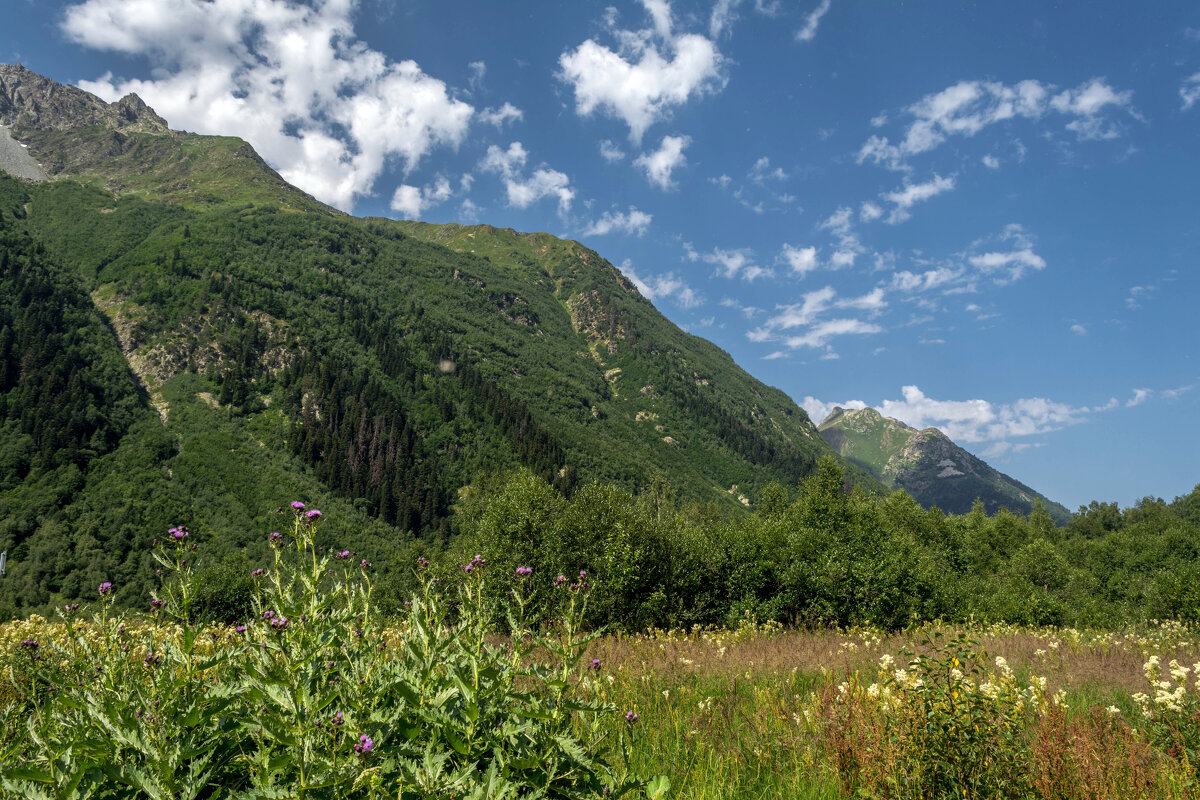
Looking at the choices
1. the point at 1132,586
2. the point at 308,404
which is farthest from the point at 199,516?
the point at 1132,586

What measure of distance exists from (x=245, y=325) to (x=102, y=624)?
184149 millimetres

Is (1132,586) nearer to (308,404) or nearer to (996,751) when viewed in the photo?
(996,751)

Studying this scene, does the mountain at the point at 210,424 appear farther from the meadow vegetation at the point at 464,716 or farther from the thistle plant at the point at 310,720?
the thistle plant at the point at 310,720

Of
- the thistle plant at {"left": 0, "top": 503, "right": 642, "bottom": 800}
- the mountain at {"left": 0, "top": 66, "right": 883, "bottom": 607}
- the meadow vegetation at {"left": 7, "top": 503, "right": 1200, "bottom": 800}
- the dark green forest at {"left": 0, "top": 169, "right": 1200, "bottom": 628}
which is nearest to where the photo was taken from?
the thistle plant at {"left": 0, "top": 503, "right": 642, "bottom": 800}

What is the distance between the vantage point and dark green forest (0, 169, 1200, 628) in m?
→ 27.9

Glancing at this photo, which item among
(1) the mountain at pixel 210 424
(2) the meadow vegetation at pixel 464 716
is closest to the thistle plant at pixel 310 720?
(2) the meadow vegetation at pixel 464 716

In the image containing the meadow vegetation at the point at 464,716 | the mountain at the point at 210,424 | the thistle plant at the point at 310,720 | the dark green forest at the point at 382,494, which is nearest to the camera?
the thistle plant at the point at 310,720

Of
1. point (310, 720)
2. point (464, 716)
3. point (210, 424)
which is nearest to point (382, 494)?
point (210, 424)

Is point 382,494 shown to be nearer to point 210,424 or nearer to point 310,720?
point 210,424

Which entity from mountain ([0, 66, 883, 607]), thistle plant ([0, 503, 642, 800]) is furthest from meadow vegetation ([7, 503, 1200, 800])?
mountain ([0, 66, 883, 607])

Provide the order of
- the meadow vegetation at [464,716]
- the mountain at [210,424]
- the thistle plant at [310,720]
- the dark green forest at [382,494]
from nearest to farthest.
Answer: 1. the thistle plant at [310,720]
2. the meadow vegetation at [464,716]
3. the dark green forest at [382,494]
4. the mountain at [210,424]

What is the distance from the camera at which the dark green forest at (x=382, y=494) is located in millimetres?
27859

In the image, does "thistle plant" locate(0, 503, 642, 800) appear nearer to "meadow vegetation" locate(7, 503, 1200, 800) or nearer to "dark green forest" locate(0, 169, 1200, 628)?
"meadow vegetation" locate(7, 503, 1200, 800)

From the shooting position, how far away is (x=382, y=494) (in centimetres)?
11675
